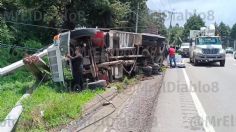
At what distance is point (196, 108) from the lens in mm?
13133

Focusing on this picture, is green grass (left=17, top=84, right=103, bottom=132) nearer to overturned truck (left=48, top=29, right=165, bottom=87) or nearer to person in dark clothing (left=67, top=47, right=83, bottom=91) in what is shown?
person in dark clothing (left=67, top=47, right=83, bottom=91)

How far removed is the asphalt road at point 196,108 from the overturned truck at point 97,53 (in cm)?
262

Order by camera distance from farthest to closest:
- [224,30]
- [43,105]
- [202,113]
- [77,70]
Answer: [224,30]
[77,70]
[43,105]
[202,113]

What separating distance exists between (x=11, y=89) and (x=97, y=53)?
163 inches

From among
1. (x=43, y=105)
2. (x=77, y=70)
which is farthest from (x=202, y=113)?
(x=77, y=70)

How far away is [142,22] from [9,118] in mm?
53935

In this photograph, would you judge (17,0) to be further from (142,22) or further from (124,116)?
(142,22)

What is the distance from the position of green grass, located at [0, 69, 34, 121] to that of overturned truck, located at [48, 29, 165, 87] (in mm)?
1454

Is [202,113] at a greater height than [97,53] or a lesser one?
lesser

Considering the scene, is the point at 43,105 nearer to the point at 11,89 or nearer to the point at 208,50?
the point at 11,89

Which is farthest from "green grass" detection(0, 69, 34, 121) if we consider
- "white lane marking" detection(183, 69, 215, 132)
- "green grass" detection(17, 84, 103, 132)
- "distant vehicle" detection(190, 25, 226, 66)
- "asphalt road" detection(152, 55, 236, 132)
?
"distant vehicle" detection(190, 25, 226, 66)

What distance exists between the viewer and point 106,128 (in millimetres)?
10406

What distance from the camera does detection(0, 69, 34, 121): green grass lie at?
12678 mm

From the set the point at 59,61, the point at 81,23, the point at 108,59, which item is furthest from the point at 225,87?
the point at 81,23
